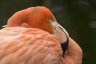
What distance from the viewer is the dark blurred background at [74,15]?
465 centimetres

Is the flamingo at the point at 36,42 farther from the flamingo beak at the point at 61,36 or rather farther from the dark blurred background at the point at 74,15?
the dark blurred background at the point at 74,15

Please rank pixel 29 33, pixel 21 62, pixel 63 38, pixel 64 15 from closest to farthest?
pixel 21 62
pixel 29 33
pixel 63 38
pixel 64 15

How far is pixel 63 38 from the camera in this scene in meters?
2.58

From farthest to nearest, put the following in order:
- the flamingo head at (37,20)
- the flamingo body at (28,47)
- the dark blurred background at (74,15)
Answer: the dark blurred background at (74,15)
the flamingo head at (37,20)
the flamingo body at (28,47)

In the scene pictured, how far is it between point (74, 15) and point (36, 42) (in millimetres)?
2433

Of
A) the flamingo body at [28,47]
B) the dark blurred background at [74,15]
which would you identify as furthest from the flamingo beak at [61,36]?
the dark blurred background at [74,15]

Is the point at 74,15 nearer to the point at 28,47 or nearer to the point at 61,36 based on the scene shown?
the point at 61,36

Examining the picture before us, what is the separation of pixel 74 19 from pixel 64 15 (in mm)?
120

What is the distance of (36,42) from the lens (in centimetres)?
236

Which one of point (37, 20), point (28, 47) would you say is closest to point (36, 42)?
point (28, 47)

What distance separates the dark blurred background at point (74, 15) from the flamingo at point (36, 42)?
76.3 inches

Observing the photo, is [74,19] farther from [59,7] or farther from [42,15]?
[42,15]

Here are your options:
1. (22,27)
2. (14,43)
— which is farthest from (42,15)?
(14,43)

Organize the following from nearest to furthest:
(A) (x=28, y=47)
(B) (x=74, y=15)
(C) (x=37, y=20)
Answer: (A) (x=28, y=47), (C) (x=37, y=20), (B) (x=74, y=15)
